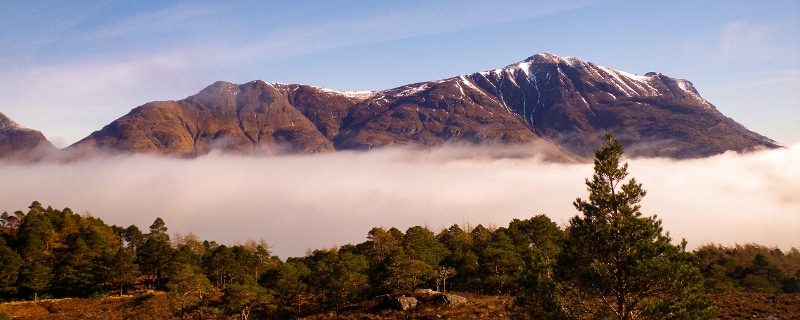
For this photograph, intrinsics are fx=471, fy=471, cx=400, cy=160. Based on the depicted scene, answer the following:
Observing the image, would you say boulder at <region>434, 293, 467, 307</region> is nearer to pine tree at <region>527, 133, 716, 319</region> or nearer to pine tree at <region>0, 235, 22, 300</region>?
pine tree at <region>527, 133, 716, 319</region>

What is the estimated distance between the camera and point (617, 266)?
27.7 meters

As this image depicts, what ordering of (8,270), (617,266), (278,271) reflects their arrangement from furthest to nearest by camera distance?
1. (8,270)
2. (278,271)
3. (617,266)

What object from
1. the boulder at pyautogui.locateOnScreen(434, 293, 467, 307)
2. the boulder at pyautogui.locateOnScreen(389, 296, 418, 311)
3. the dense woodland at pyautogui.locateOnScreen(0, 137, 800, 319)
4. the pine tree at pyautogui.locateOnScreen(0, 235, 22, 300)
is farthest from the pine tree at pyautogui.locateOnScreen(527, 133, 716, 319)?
the pine tree at pyautogui.locateOnScreen(0, 235, 22, 300)

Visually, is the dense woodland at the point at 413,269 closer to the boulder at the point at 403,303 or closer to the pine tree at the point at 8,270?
the pine tree at the point at 8,270

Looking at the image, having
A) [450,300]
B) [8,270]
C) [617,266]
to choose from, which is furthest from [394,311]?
[8,270]

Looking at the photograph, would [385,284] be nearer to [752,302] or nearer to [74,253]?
[752,302]

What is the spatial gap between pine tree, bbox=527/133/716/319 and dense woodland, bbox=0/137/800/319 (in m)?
0.07

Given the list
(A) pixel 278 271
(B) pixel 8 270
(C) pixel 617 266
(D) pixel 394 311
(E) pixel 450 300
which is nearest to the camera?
(C) pixel 617 266

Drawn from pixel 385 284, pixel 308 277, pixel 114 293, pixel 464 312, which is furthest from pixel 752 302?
pixel 114 293

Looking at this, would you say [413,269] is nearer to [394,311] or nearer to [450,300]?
[450,300]

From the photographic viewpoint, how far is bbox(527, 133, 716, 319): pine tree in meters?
26.1

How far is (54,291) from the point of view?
86.4 m

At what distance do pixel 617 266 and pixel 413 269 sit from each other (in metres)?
48.0

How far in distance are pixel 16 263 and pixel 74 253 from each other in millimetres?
8624
